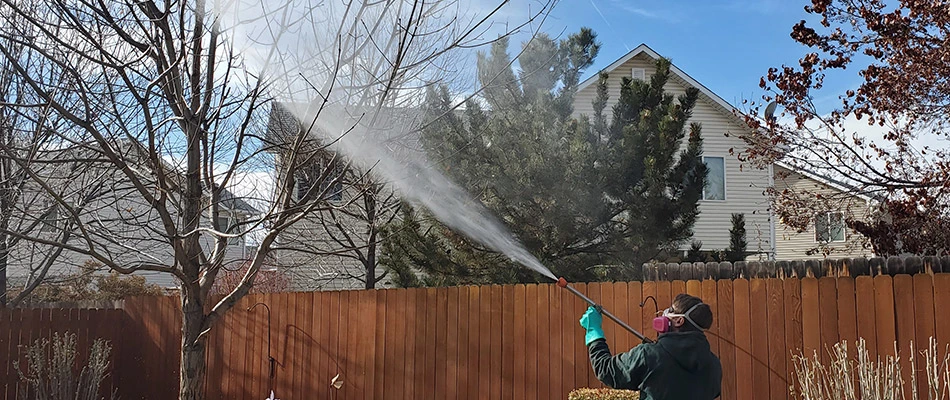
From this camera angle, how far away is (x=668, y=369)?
4.31 m

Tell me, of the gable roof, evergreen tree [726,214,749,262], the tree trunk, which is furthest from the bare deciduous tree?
the gable roof

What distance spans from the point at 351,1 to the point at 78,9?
2.35 metres

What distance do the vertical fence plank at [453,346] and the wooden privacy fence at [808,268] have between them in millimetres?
1948

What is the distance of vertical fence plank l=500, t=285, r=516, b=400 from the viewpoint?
772cm


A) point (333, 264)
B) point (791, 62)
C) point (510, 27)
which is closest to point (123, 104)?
point (510, 27)

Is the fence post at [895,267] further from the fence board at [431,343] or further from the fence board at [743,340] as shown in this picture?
the fence board at [431,343]

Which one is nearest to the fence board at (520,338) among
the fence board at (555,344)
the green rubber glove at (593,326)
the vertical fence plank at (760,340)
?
the fence board at (555,344)

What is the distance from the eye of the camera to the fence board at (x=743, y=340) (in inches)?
260

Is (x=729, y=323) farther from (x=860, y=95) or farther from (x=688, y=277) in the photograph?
(x=860, y=95)

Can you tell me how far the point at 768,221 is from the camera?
20734 millimetres

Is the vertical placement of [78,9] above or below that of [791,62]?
below

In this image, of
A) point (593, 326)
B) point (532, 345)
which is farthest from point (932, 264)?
point (593, 326)

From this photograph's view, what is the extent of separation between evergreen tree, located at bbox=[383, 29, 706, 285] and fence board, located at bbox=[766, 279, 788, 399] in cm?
514

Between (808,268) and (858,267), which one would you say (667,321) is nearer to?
(808,268)
